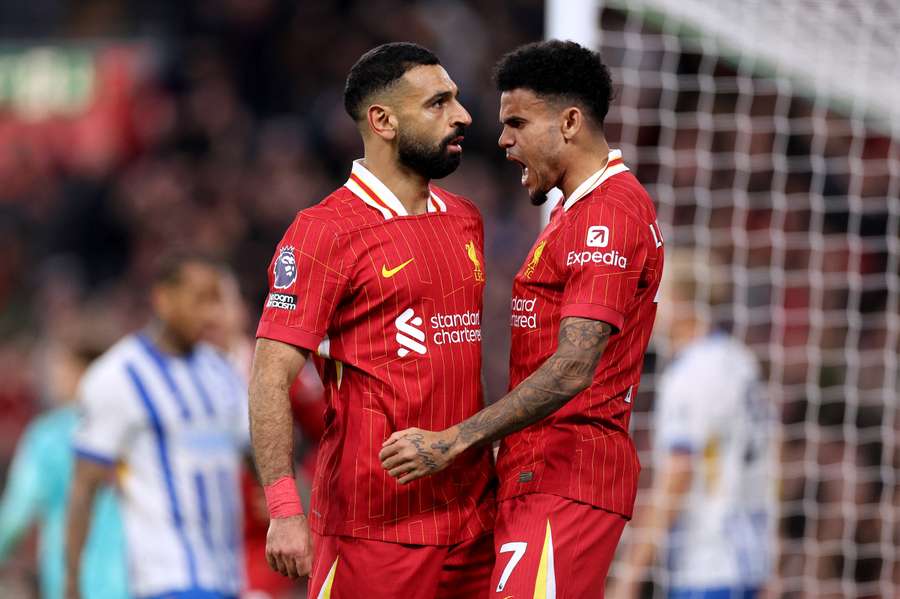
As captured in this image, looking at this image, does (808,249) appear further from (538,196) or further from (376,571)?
(376,571)

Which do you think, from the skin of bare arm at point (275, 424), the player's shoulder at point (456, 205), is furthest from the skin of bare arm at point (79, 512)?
the player's shoulder at point (456, 205)

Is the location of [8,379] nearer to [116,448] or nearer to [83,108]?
[83,108]

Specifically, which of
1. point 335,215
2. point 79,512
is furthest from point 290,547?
point 79,512

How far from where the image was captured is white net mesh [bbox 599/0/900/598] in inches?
318

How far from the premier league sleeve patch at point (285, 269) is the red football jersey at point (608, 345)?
0.66 metres

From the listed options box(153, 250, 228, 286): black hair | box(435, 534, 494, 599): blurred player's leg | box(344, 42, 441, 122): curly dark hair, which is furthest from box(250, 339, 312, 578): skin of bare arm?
box(153, 250, 228, 286): black hair

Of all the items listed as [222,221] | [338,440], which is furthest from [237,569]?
[222,221]

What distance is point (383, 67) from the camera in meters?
4.20

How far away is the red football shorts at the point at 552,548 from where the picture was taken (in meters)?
3.90

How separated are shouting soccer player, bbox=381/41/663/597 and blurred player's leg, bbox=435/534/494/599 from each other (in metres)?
0.12

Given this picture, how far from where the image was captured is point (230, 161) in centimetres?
1365

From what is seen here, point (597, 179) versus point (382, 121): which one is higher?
point (382, 121)

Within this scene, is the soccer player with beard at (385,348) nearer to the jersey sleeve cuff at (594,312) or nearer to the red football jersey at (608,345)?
the red football jersey at (608,345)

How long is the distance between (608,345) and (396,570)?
2.81 ft
